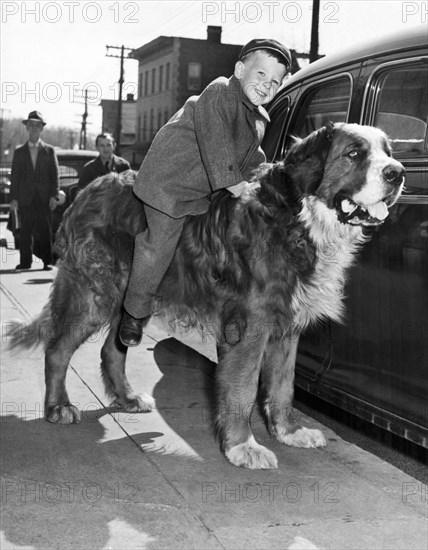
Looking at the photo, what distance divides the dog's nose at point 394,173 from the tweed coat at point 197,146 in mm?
865

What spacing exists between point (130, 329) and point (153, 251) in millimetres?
597

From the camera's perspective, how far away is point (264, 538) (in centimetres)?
371

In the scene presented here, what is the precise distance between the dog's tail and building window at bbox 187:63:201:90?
65721mm

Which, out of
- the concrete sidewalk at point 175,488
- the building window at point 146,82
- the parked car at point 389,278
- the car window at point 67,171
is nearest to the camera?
the concrete sidewalk at point 175,488

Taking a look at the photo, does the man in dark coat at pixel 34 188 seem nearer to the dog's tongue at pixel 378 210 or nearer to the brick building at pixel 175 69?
the dog's tongue at pixel 378 210

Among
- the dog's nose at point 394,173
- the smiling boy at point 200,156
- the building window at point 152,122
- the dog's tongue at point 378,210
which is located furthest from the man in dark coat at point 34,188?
the building window at point 152,122

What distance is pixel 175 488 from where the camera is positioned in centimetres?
426

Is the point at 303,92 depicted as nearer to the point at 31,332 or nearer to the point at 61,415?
the point at 31,332

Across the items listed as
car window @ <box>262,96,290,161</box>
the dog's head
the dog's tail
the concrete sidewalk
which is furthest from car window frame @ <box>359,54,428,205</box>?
the dog's tail

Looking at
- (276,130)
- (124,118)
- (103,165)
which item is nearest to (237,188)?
(276,130)

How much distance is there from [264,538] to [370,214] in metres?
1.55

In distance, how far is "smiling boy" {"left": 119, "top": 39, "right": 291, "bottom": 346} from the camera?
174 inches

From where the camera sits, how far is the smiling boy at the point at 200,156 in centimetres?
443

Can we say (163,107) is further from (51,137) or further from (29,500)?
(51,137)
